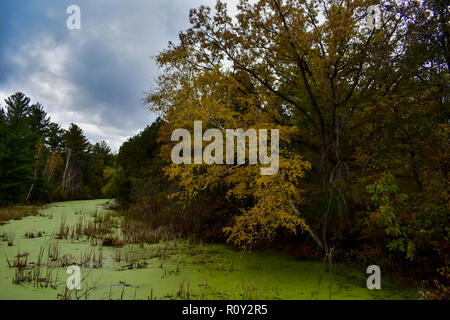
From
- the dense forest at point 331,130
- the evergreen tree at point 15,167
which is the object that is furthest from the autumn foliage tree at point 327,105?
the evergreen tree at point 15,167

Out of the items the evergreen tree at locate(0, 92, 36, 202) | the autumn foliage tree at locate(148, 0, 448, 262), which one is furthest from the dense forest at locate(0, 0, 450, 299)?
the evergreen tree at locate(0, 92, 36, 202)

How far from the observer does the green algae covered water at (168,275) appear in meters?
4.26

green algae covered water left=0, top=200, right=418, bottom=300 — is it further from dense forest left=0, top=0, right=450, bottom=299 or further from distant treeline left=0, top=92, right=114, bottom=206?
distant treeline left=0, top=92, right=114, bottom=206

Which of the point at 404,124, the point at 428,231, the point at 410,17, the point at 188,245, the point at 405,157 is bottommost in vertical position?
the point at 188,245

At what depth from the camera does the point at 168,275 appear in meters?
5.37

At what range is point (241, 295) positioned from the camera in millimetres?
4379

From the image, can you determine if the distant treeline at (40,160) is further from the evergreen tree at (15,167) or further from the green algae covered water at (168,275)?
the green algae covered water at (168,275)

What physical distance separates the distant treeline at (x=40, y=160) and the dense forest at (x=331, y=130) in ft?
43.4

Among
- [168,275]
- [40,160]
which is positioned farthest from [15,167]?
[168,275]

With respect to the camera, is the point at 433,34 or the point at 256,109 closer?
the point at 433,34

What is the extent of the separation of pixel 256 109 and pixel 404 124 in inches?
173

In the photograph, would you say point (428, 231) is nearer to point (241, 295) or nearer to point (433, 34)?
point (241, 295)

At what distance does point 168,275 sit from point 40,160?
24.7 meters
